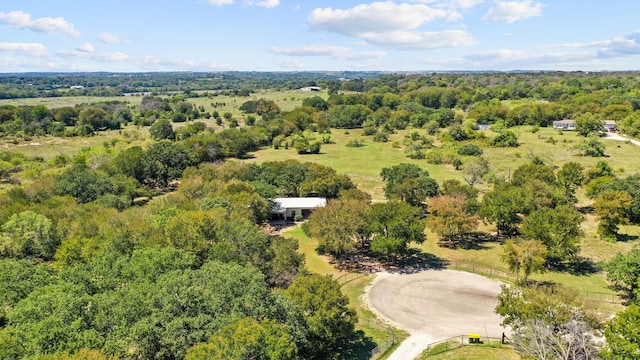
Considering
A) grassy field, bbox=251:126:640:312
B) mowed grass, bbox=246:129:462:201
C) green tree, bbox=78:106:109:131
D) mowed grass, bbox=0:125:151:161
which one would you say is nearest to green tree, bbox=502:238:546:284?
grassy field, bbox=251:126:640:312

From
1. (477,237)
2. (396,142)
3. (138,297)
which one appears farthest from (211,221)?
(396,142)

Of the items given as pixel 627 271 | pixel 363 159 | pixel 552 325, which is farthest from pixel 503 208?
pixel 363 159

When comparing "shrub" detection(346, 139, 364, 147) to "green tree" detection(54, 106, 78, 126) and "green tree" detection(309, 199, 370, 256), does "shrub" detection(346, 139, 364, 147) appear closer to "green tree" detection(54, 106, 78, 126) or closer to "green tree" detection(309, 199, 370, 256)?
"green tree" detection(309, 199, 370, 256)

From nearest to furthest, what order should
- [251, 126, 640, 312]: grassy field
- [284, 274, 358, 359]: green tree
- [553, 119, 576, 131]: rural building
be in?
[284, 274, 358, 359]: green tree < [251, 126, 640, 312]: grassy field < [553, 119, 576, 131]: rural building

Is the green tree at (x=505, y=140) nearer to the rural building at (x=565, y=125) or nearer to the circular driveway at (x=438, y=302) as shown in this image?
the rural building at (x=565, y=125)

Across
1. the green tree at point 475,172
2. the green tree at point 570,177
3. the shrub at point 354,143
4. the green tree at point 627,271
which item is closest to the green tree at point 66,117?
the shrub at point 354,143

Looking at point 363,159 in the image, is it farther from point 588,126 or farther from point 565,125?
point 565,125

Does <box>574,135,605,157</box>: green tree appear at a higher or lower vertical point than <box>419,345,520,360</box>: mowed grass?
higher

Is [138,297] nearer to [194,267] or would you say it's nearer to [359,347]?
[194,267]
